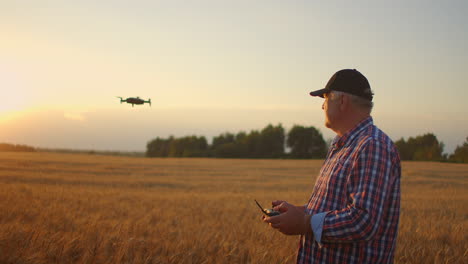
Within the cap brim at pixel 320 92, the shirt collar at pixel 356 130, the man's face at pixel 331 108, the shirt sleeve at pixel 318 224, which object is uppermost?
the cap brim at pixel 320 92

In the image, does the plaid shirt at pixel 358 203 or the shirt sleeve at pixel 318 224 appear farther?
the shirt sleeve at pixel 318 224

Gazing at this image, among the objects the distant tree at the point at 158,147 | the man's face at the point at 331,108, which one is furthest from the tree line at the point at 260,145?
the man's face at the point at 331,108

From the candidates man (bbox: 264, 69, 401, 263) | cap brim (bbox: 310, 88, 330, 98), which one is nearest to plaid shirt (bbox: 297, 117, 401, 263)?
man (bbox: 264, 69, 401, 263)

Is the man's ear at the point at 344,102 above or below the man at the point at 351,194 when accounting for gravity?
above

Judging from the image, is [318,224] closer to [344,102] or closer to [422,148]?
[344,102]

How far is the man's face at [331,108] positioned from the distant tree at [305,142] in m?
65.6

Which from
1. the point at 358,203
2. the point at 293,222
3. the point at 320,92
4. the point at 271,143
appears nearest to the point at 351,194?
the point at 358,203

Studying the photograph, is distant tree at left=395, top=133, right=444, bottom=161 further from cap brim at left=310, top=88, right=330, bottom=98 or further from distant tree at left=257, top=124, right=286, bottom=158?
cap brim at left=310, top=88, right=330, bottom=98

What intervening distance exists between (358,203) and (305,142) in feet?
232

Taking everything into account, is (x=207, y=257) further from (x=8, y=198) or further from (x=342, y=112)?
(x=8, y=198)

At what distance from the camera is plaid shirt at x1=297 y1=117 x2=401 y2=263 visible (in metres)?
2.12

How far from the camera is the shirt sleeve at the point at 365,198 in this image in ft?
6.91

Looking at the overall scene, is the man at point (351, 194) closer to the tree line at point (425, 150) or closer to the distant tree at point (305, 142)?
the tree line at point (425, 150)

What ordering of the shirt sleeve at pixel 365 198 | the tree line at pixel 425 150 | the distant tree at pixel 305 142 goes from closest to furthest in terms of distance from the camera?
the shirt sleeve at pixel 365 198 < the tree line at pixel 425 150 < the distant tree at pixel 305 142
